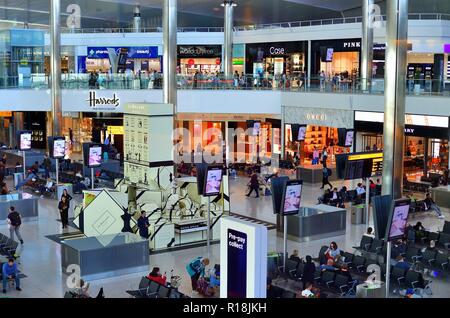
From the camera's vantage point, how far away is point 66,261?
675 inches

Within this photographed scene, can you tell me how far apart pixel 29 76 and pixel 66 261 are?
2579 cm

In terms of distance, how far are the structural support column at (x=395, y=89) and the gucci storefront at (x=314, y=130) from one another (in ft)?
41.3

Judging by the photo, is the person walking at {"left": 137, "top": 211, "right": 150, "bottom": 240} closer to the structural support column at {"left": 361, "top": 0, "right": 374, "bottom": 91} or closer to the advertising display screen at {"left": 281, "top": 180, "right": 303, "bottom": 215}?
the advertising display screen at {"left": 281, "top": 180, "right": 303, "bottom": 215}

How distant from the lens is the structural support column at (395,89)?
68.3ft

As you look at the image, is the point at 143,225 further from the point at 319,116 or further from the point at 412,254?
the point at 319,116

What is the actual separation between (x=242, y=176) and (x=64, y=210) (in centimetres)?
1342

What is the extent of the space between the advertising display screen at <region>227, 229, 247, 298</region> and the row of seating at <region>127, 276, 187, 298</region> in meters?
4.75

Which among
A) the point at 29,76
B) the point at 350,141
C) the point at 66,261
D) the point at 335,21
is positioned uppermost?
the point at 335,21

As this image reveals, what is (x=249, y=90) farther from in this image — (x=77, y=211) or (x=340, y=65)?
(x=77, y=211)

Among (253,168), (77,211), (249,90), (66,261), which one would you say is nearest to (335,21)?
(249,90)

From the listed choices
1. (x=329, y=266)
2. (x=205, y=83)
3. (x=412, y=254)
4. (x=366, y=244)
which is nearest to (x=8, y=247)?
(x=329, y=266)

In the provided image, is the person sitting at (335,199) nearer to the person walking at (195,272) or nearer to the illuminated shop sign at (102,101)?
the person walking at (195,272)

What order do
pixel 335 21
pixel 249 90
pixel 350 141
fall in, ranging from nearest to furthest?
1. pixel 350 141
2. pixel 249 90
3. pixel 335 21

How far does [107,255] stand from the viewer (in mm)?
16828
